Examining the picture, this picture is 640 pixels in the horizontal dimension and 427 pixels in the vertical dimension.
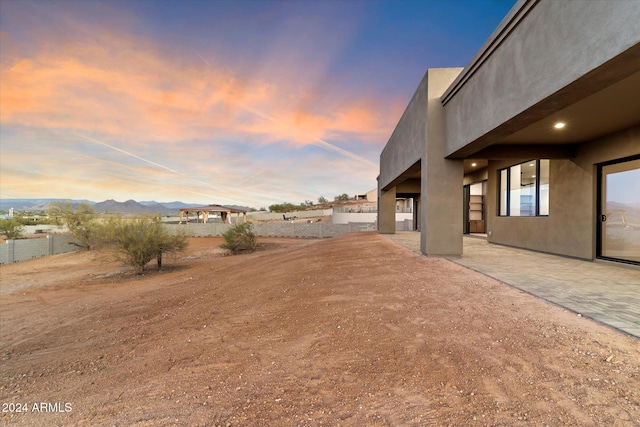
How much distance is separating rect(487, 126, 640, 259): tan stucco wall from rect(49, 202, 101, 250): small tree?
24.0 m

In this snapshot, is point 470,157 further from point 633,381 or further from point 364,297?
point 633,381

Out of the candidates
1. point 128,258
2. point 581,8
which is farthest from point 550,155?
point 128,258

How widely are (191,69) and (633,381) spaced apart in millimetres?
15996

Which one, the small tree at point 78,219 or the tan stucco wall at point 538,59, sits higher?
the tan stucco wall at point 538,59

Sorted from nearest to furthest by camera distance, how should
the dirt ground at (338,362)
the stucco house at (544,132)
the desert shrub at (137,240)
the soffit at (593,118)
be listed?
1. the dirt ground at (338,362)
2. the stucco house at (544,132)
3. the soffit at (593,118)
4. the desert shrub at (137,240)

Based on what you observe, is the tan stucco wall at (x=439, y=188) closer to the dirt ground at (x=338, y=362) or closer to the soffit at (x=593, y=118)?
the soffit at (x=593, y=118)

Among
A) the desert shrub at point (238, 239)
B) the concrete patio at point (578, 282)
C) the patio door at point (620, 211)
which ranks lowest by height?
the desert shrub at point (238, 239)

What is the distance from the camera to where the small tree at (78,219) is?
19.7 m

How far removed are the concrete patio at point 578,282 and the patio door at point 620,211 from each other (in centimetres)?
39

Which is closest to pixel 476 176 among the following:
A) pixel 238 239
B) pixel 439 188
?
pixel 439 188

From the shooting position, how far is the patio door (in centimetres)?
658

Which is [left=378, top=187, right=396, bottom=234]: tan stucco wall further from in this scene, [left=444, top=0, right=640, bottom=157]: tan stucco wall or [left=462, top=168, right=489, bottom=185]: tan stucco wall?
[left=444, top=0, right=640, bottom=157]: tan stucco wall

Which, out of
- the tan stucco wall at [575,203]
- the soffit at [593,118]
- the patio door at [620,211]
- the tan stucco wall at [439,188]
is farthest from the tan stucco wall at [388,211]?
the patio door at [620,211]

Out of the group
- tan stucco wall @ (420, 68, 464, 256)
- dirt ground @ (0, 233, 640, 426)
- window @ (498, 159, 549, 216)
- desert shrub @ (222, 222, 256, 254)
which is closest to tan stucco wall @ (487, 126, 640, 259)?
window @ (498, 159, 549, 216)
